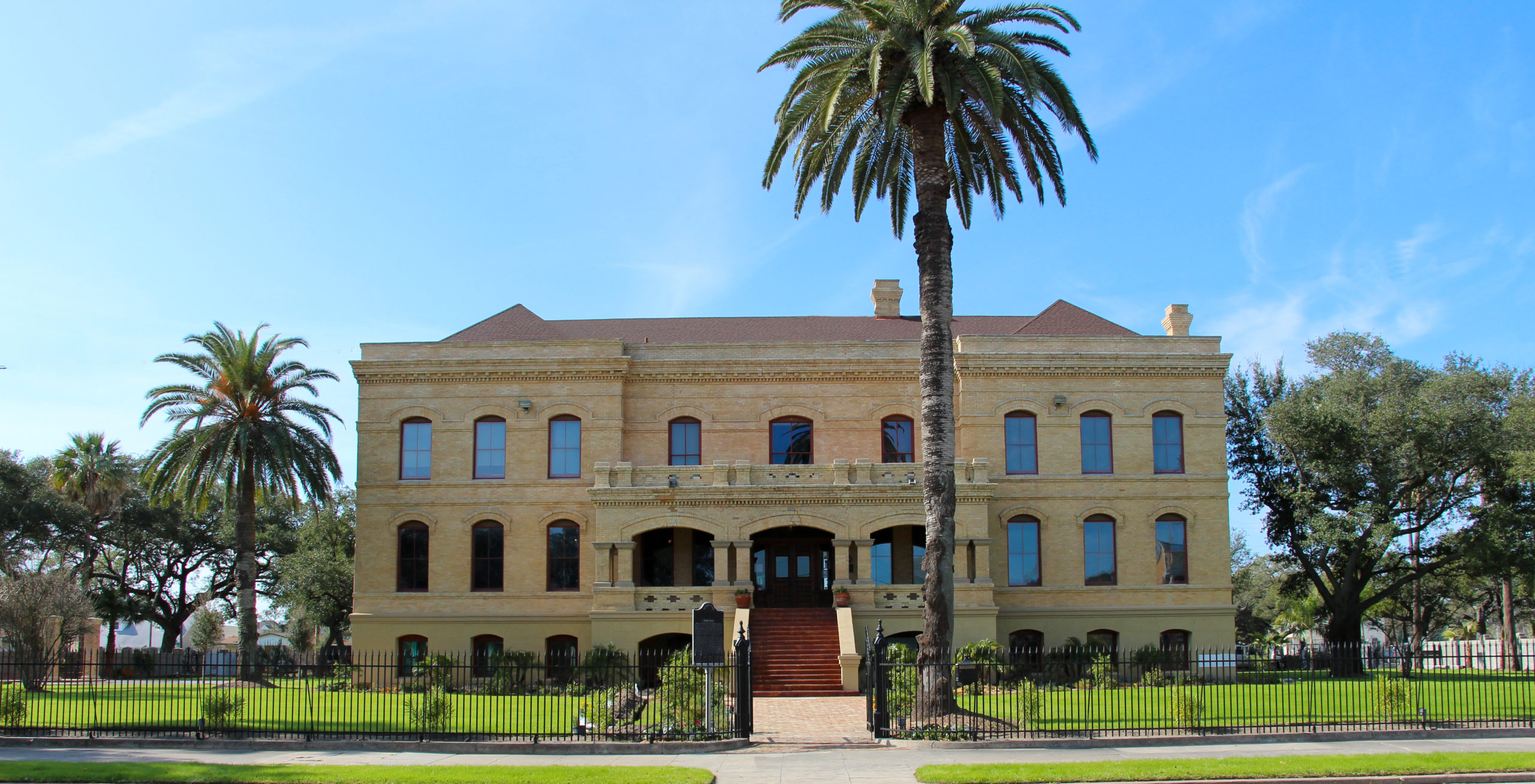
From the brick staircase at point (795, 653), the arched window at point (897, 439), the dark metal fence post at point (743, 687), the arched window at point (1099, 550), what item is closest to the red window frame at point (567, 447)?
the brick staircase at point (795, 653)

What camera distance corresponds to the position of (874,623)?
31.4 meters

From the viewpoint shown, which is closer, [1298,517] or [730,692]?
[730,692]

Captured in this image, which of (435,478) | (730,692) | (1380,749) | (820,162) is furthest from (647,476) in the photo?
(1380,749)

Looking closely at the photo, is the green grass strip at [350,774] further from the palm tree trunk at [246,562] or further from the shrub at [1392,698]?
the palm tree trunk at [246,562]

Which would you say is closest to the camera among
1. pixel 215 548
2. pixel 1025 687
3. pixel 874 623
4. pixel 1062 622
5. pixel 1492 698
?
pixel 1025 687

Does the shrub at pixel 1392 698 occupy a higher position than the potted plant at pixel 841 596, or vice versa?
the potted plant at pixel 841 596

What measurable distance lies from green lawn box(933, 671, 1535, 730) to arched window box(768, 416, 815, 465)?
1048cm

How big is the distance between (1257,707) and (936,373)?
30.7 feet

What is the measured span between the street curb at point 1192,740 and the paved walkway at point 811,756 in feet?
0.37

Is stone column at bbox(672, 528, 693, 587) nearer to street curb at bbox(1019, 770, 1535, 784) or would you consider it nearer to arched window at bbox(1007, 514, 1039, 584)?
arched window at bbox(1007, 514, 1039, 584)

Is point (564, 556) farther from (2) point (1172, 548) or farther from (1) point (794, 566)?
(2) point (1172, 548)

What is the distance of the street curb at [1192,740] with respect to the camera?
1834 centimetres

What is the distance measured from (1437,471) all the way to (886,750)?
2640 centimetres

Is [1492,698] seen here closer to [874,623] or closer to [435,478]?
[874,623]
